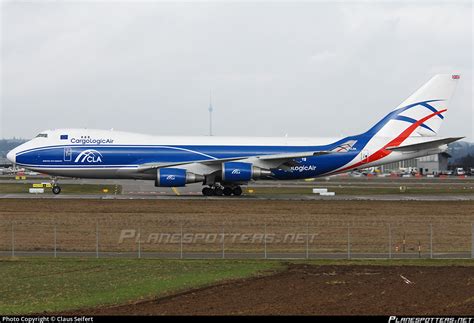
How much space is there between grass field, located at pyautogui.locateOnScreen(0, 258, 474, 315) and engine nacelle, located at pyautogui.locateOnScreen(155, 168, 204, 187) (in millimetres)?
25068

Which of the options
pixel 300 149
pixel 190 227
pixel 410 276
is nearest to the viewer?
pixel 410 276

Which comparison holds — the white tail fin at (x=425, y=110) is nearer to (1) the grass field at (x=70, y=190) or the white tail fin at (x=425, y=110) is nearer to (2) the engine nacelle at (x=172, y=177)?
(2) the engine nacelle at (x=172, y=177)

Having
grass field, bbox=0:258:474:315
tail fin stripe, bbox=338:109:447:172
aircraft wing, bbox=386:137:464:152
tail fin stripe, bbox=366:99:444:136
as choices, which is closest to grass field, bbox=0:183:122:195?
tail fin stripe, bbox=338:109:447:172

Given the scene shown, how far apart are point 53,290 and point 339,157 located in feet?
131

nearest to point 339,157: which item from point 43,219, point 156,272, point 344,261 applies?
point 43,219

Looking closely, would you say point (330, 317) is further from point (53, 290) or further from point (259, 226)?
point (259, 226)

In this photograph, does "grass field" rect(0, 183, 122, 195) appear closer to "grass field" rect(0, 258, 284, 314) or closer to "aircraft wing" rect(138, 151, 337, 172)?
"aircraft wing" rect(138, 151, 337, 172)

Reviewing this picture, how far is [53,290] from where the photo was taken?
21.8 meters

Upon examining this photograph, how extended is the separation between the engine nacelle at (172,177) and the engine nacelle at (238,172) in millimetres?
2665

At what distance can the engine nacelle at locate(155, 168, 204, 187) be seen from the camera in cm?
5291

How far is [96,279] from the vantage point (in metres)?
23.7

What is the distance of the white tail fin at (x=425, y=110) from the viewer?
198 ft

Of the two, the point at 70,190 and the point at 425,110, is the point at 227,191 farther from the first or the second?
the point at 425,110

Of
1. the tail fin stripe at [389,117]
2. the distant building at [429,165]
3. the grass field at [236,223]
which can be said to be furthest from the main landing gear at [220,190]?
the distant building at [429,165]
